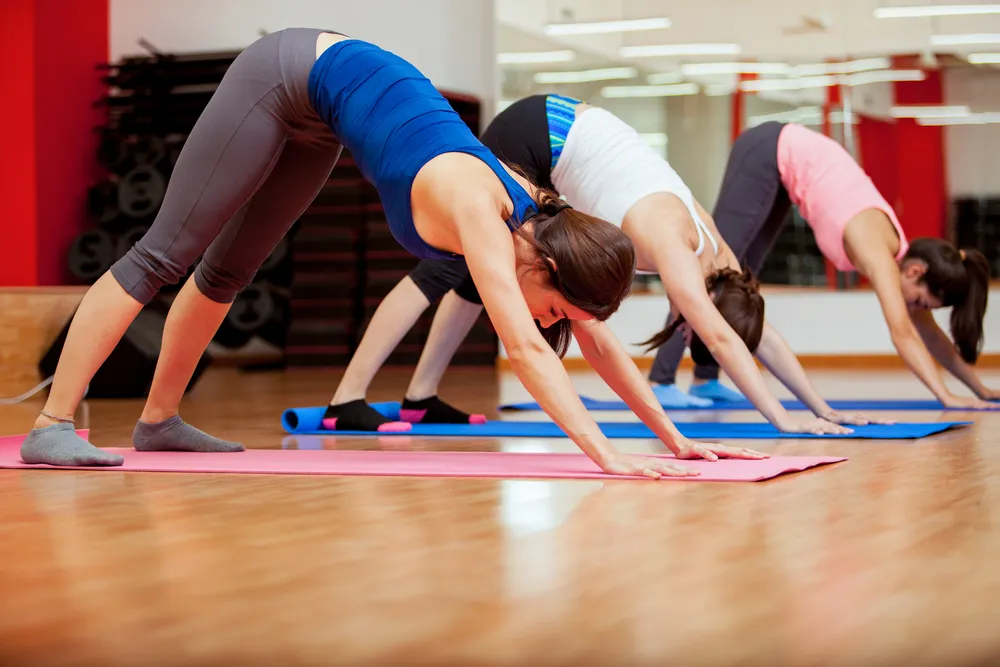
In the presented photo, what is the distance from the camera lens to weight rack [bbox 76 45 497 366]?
785 cm

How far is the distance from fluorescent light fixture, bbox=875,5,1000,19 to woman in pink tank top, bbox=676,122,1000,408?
162 inches

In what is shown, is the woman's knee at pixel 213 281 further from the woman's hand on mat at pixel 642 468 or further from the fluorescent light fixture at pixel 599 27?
the fluorescent light fixture at pixel 599 27

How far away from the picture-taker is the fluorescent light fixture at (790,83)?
795cm

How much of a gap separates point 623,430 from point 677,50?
565 centimetres

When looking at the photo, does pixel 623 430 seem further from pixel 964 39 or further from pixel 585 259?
pixel 964 39

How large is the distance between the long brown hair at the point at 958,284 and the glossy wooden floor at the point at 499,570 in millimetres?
1782

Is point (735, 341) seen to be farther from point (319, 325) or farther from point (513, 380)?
point (319, 325)

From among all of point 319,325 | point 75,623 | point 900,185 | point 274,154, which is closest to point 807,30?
point 900,185

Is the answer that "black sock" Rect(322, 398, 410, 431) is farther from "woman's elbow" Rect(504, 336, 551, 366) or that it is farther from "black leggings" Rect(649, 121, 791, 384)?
"black leggings" Rect(649, 121, 791, 384)

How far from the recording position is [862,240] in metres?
3.73

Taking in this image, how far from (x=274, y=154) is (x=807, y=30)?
21.3 ft

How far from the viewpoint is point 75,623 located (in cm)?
104

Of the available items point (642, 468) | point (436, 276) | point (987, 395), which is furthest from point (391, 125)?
point (987, 395)

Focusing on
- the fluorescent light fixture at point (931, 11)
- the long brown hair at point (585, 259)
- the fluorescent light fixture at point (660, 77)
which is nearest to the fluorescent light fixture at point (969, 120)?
the fluorescent light fixture at point (931, 11)
